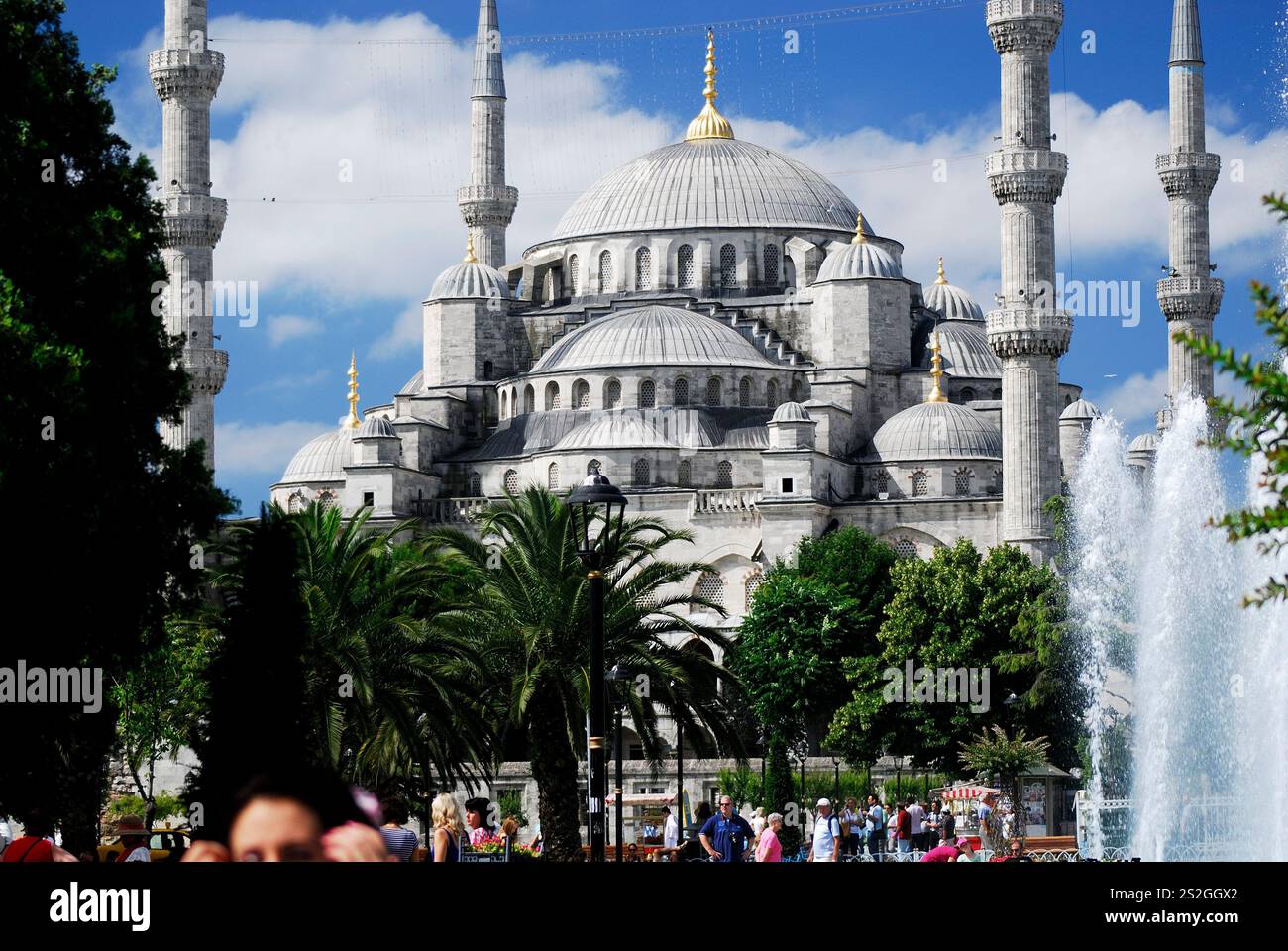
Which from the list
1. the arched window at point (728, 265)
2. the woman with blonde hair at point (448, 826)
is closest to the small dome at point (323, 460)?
the arched window at point (728, 265)

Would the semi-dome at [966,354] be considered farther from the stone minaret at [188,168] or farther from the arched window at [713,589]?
the stone minaret at [188,168]

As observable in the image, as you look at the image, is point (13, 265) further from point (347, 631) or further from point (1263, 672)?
point (1263, 672)

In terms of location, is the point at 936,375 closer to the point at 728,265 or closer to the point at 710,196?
the point at 728,265

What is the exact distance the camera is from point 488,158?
60906mm

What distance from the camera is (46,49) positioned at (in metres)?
18.7

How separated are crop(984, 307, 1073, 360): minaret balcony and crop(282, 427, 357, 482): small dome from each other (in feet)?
69.8

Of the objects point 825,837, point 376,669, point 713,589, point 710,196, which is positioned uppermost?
point 710,196

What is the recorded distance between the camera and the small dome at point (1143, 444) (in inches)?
2112

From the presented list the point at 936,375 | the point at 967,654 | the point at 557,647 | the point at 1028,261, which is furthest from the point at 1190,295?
the point at 557,647

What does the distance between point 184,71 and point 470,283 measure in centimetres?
1929

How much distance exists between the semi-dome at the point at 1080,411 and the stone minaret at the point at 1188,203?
22.6ft

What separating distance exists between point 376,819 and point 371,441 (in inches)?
2098

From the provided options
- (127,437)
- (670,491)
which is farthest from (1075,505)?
(127,437)
